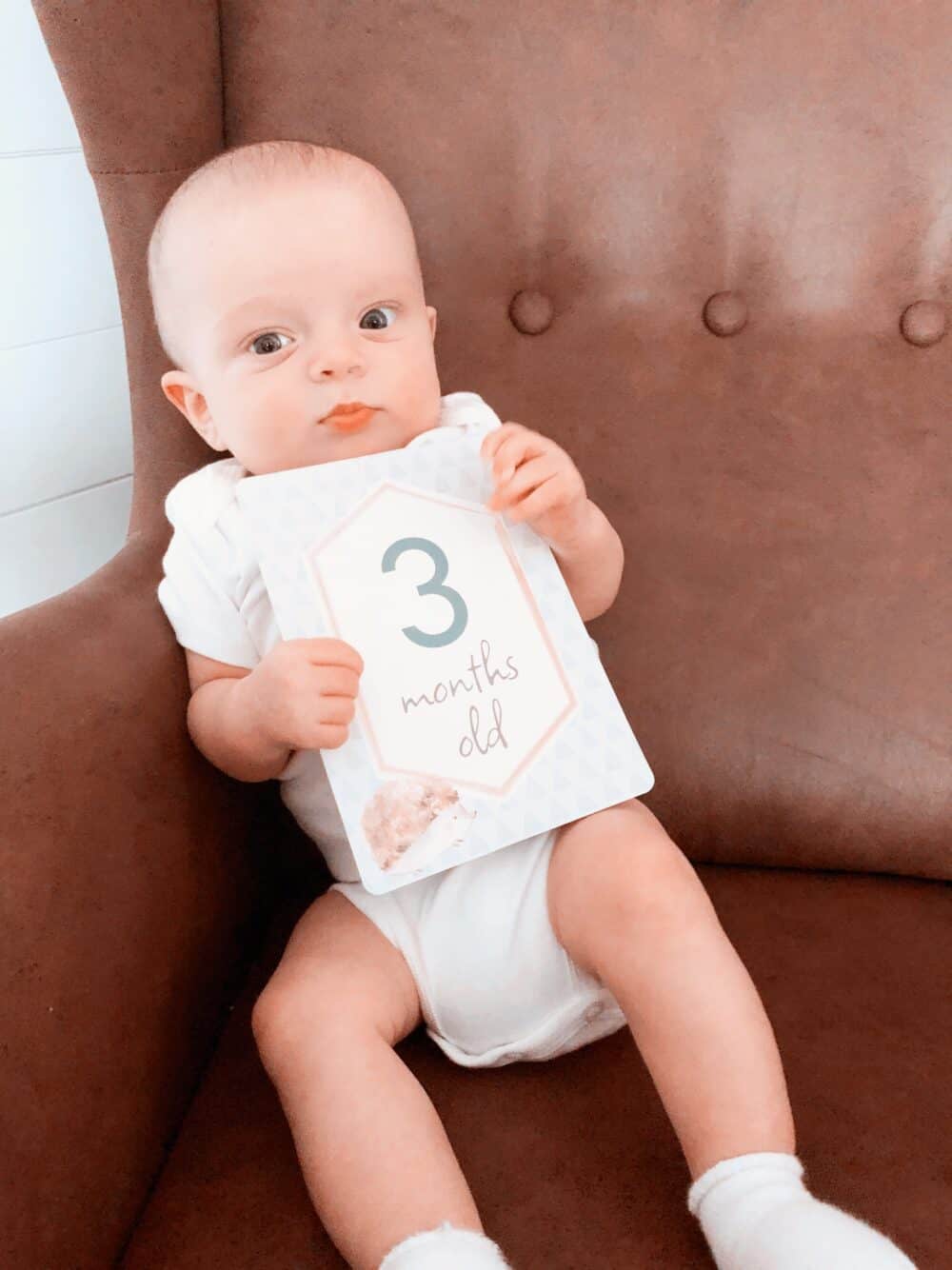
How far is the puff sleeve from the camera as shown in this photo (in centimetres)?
79

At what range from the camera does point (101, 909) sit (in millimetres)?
648

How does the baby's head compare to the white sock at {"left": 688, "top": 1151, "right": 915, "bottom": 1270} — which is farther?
the baby's head

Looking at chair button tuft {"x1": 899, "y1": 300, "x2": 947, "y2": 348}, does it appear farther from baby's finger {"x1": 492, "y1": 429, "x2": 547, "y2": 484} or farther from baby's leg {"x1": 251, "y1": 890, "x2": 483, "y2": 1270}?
baby's leg {"x1": 251, "y1": 890, "x2": 483, "y2": 1270}

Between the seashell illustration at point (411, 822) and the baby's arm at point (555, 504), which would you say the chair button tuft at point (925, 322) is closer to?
the baby's arm at point (555, 504)

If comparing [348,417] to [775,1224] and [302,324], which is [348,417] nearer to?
[302,324]

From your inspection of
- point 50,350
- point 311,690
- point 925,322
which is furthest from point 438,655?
point 50,350

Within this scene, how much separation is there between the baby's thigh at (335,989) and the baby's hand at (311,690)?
5.9 inches

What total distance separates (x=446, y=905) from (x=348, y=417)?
0.34 meters

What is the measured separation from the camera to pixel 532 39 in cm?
86

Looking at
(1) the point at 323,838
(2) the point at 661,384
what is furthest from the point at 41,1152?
(2) the point at 661,384

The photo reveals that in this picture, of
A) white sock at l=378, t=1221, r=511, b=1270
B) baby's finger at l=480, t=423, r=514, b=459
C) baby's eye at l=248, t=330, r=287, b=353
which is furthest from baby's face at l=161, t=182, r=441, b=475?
white sock at l=378, t=1221, r=511, b=1270

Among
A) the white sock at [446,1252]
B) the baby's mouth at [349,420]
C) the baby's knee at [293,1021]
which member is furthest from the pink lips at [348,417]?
the white sock at [446,1252]

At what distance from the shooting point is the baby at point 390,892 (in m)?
0.60

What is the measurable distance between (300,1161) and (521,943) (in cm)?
19
